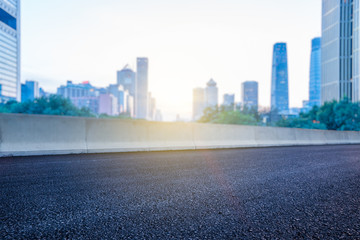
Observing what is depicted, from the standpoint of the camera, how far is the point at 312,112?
5991 centimetres

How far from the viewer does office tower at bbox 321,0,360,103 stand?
303ft

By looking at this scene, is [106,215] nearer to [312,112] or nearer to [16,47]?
[312,112]

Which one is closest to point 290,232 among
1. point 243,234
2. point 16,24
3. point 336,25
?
point 243,234

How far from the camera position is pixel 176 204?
123 inches

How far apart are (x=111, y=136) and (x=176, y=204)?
246 inches

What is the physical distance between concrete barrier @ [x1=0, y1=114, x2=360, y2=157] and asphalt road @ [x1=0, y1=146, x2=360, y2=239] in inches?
97.6

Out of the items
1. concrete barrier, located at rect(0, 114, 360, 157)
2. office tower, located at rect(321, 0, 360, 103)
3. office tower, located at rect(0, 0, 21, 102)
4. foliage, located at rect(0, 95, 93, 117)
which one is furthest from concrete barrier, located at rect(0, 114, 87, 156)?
office tower, located at rect(0, 0, 21, 102)

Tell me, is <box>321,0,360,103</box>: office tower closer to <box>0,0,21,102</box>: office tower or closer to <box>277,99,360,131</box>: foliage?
<box>277,99,360,131</box>: foliage

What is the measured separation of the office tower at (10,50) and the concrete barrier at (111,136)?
171m

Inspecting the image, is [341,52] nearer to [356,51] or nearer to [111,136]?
[356,51]

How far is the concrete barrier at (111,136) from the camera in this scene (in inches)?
289

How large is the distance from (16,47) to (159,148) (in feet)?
669

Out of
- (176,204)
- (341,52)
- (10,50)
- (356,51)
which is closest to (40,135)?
(176,204)

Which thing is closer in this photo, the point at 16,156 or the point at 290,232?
the point at 290,232
